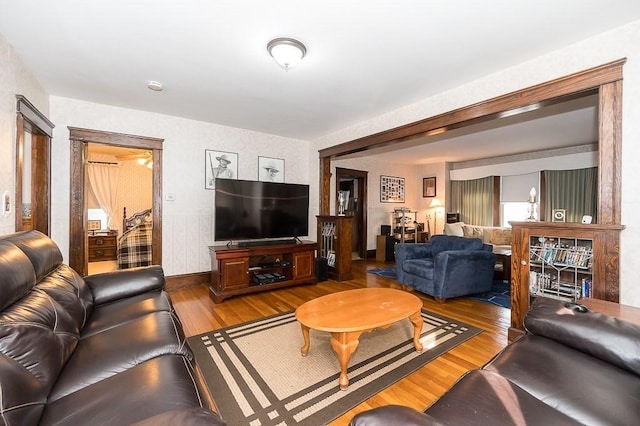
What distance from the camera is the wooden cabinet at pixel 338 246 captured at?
455 cm

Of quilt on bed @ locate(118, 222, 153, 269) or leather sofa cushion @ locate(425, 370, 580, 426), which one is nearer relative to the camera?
leather sofa cushion @ locate(425, 370, 580, 426)

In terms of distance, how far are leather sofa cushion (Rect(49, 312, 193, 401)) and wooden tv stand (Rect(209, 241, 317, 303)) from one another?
73.6 inches

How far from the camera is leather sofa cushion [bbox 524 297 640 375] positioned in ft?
4.00

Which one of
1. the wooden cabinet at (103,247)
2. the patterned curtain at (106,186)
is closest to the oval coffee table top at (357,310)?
the wooden cabinet at (103,247)

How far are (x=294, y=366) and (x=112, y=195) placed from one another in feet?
A: 21.3

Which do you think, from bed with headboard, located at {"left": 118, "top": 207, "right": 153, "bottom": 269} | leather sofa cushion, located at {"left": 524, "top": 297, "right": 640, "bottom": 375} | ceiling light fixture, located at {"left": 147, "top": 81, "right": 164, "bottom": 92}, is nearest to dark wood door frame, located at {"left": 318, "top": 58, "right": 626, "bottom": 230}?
leather sofa cushion, located at {"left": 524, "top": 297, "right": 640, "bottom": 375}

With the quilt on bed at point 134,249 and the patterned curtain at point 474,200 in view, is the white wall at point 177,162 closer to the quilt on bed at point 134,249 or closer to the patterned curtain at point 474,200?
the quilt on bed at point 134,249

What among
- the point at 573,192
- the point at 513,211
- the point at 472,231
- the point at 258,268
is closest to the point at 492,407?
the point at 258,268

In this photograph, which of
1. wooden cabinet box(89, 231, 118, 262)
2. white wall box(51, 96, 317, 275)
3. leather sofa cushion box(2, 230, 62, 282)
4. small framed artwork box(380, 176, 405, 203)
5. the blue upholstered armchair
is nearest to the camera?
leather sofa cushion box(2, 230, 62, 282)

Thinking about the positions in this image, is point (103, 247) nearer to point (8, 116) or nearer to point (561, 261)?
point (8, 116)

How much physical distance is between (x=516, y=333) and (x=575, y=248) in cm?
86

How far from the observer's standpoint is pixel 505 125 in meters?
4.12

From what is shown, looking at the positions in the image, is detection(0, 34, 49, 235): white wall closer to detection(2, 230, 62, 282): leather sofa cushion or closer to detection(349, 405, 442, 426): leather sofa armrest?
detection(2, 230, 62, 282): leather sofa cushion

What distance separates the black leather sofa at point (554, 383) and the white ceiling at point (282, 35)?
75.2 inches
